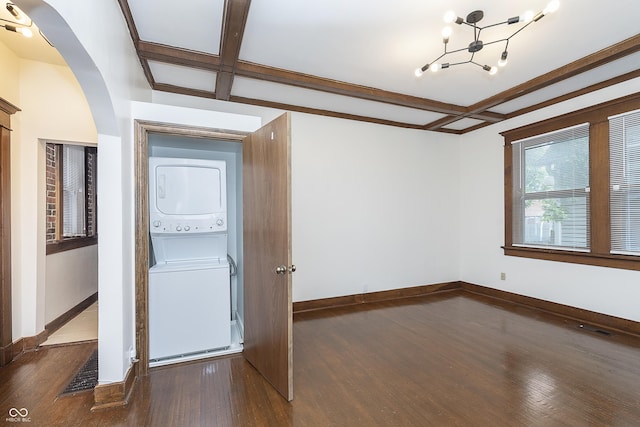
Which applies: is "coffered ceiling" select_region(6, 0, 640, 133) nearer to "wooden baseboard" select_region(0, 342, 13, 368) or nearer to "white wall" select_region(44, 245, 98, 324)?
"white wall" select_region(44, 245, 98, 324)

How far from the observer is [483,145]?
15.4ft

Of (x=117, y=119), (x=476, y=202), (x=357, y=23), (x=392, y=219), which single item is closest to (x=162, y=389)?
(x=117, y=119)

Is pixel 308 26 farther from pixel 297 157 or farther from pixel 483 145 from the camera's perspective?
pixel 483 145

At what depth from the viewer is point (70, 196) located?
395 centimetres

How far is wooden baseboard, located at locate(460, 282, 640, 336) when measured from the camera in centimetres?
310

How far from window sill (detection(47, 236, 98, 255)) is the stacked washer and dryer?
5.21ft

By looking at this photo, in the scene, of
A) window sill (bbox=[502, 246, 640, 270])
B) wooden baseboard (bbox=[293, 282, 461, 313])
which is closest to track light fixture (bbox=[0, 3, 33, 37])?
wooden baseboard (bbox=[293, 282, 461, 313])

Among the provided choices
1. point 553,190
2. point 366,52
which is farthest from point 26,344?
point 553,190

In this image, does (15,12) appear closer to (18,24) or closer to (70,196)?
(18,24)

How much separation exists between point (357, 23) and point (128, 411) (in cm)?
323

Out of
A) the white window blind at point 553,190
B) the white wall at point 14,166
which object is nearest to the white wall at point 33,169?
the white wall at point 14,166

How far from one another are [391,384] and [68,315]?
3827 mm

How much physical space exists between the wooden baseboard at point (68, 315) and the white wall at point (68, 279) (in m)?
0.04

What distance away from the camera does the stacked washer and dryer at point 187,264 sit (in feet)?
8.31
